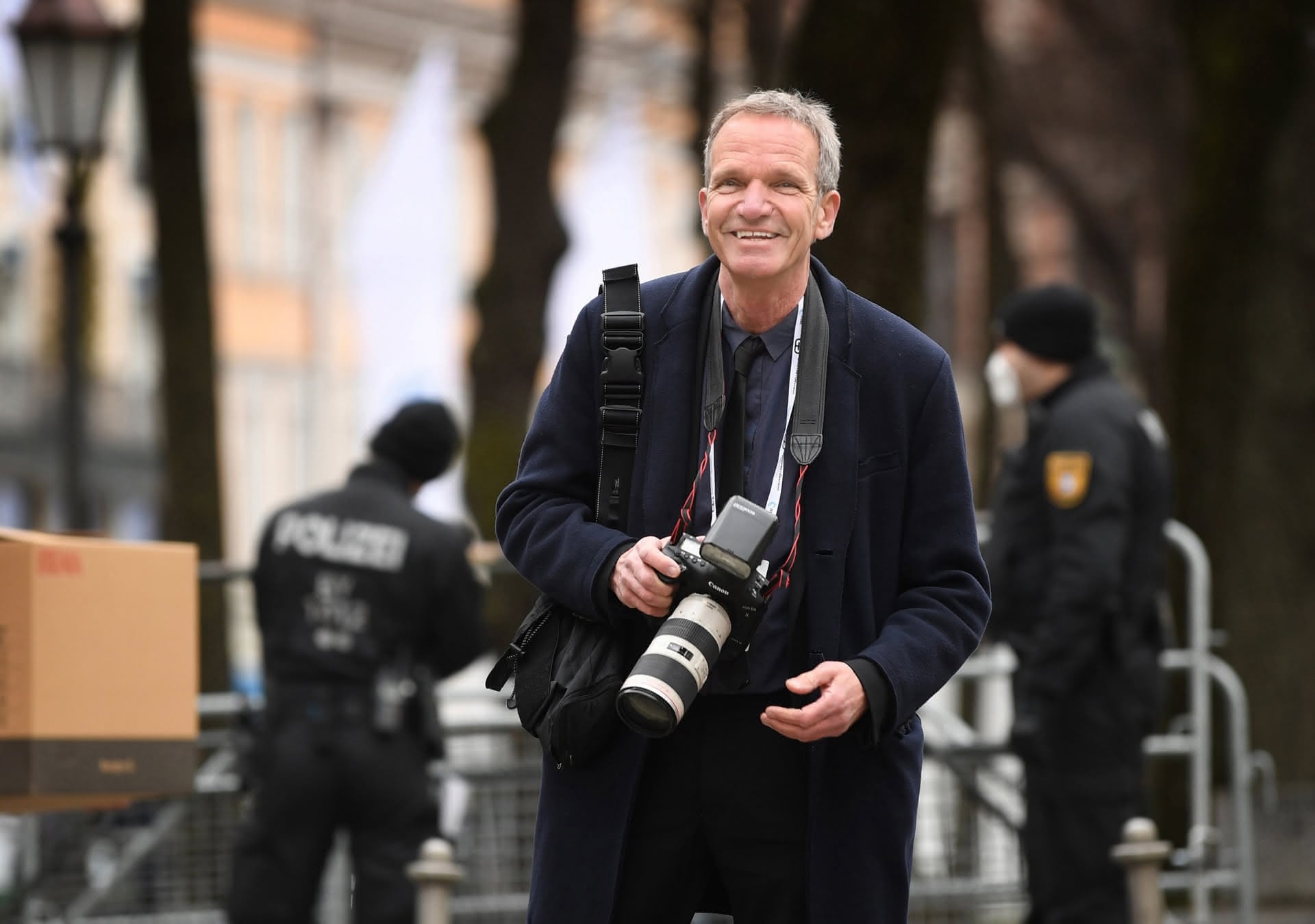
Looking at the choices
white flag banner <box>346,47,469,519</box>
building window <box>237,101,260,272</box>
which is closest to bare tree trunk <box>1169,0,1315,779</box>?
white flag banner <box>346,47,469,519</box>

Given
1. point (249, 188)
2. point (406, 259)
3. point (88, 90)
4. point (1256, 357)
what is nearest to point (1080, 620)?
point (1256, 357)

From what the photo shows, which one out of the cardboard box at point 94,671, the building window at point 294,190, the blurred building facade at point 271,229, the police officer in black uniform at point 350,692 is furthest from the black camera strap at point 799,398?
the building window at point 294,190

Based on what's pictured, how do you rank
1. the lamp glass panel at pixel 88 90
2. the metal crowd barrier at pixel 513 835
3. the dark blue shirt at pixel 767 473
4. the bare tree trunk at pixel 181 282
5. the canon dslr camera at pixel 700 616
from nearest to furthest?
the canon dslr camera at pixel 700 616 < the dark blue shirt at pixel 767 473 < the metal crowd barrier at pixel 513 835 < the lamp glass panel at pixel 88 90 < the bare tree trunk at pixel 181 282

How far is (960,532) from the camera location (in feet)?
14.1

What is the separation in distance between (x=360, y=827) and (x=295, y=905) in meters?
0.33

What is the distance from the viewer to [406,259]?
1888cm

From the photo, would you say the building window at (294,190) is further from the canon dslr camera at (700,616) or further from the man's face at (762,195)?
the canon dslr camera at (700,616)

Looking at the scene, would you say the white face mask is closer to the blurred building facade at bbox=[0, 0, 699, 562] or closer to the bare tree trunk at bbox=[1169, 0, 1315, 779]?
the bare tree trunk at bbox=[1169, 0, 1315, 779]

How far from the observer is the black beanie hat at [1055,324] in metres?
8.20

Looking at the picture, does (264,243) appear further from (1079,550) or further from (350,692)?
(1079,550)

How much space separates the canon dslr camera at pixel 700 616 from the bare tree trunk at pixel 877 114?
6.03 meters

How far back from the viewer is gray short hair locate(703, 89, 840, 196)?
13.8ft

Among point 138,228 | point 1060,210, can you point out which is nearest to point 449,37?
point 138,228

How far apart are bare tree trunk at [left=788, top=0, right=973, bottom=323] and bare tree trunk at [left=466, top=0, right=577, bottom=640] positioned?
5.90 m
